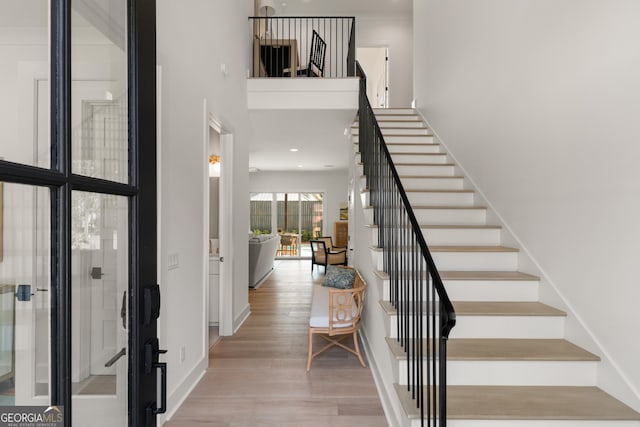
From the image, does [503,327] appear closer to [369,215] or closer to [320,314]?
[369,215]

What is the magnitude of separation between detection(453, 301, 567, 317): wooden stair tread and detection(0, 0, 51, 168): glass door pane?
89.1 inches

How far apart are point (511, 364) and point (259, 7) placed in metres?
6.66

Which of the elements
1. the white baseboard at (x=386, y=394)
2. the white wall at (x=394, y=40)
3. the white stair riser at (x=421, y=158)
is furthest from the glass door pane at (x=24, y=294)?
the white wall at (x=394, y=40)

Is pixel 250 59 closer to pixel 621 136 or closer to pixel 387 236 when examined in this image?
pixel 387 236

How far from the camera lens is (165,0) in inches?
92.2

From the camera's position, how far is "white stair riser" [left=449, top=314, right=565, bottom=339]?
2.19 meters

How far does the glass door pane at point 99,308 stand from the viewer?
0.71 metres

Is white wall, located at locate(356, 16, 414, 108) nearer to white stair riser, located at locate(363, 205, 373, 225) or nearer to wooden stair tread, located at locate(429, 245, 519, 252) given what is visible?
white stair riser, located at locate(363, 205, 373, 225)

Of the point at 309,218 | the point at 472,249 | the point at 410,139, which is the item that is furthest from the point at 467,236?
the point at 309,218

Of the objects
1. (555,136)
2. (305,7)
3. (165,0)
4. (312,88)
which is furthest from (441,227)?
(305,7)

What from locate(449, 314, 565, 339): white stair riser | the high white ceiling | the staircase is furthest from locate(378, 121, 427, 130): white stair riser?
locate(449, 314, 565, 339): white stair riser

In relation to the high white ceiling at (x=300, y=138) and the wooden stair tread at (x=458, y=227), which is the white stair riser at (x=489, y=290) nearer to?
the wooden stair tread at (x=458, y=227)

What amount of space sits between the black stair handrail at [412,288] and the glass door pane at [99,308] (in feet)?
3.88

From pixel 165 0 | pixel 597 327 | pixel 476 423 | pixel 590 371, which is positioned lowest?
pixel 476 423
